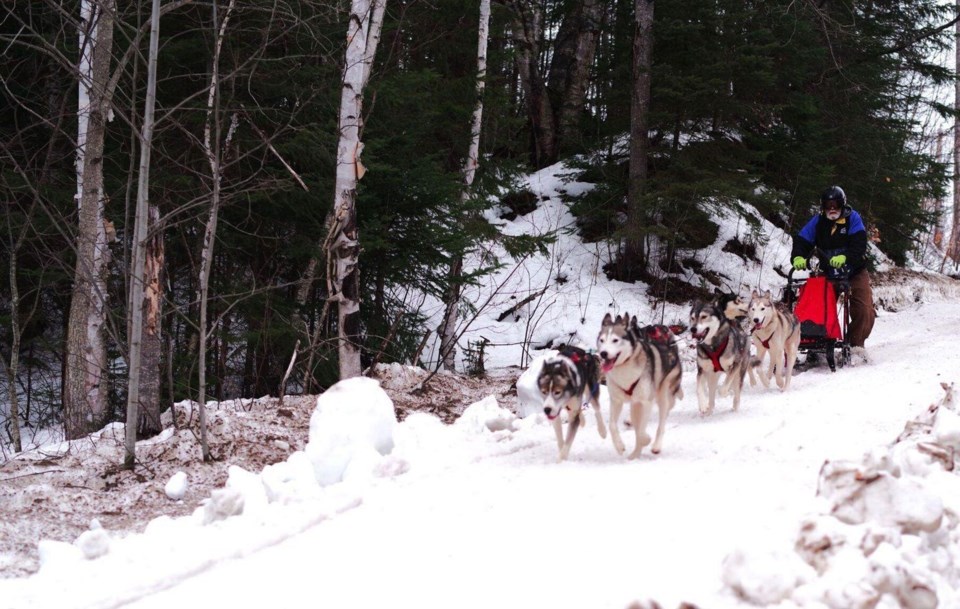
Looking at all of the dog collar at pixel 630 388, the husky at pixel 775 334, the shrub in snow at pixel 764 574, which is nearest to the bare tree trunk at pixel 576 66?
the husky at pixel 775 334

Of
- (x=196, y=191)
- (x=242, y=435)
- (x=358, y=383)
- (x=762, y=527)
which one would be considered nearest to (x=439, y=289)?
(x=196, y=191)

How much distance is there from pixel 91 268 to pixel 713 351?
20.0ft

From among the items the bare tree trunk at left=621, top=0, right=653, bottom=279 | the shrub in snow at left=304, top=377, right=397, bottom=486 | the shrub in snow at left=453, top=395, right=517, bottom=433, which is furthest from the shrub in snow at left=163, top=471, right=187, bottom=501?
the bare tree trunk at left=621, top=0, right=653, bottom=279

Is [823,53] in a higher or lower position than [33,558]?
higher

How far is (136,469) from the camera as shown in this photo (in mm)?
6582

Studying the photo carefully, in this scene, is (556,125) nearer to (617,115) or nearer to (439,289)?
(617,115)

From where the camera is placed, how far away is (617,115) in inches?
691

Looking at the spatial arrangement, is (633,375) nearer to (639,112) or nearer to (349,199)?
(349,199)

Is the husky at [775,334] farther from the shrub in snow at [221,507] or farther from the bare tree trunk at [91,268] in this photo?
the bare tree trunk at [91,268]

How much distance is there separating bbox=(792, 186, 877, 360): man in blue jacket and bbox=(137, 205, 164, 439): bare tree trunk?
23.7 feet

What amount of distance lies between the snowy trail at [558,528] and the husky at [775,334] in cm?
204

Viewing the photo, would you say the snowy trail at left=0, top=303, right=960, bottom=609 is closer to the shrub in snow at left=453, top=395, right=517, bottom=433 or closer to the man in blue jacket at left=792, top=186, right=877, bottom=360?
the shrub in snow at left=453, top=395, right=517, bottom=433

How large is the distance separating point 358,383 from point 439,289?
581cm

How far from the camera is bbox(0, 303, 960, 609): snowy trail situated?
3414 millimetres
